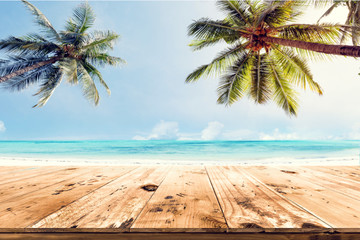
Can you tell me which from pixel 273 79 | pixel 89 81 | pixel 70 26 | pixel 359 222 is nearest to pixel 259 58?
pixel 273 79

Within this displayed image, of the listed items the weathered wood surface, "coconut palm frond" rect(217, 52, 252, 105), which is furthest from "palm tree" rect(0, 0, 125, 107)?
the weathered wood surface

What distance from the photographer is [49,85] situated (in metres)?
8.13

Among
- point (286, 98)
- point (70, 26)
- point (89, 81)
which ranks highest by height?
point (70, 26)

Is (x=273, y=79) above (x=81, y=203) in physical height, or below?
above

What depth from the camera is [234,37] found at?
557cm

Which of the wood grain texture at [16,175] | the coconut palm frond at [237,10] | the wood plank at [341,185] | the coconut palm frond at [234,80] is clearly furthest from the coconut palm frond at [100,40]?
the wood plank at [341,185]

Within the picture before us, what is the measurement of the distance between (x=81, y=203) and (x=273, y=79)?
22.2 feet

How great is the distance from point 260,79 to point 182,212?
6426mm

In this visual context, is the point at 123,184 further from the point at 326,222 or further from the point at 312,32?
the point at 312,32

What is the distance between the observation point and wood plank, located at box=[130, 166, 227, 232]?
747 mm

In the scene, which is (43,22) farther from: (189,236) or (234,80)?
(189,236)

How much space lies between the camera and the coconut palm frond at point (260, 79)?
614cm

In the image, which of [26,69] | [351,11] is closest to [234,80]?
[351,11]

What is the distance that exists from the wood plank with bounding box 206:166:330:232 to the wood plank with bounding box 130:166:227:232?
0.06 metres
